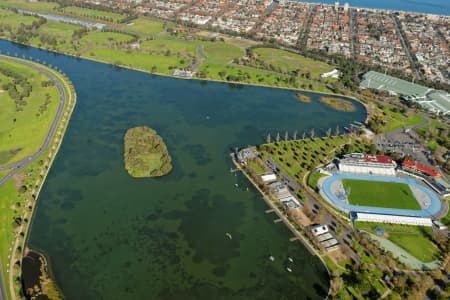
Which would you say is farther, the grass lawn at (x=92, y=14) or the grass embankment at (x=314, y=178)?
the grass lawn at (x=92, y=14)

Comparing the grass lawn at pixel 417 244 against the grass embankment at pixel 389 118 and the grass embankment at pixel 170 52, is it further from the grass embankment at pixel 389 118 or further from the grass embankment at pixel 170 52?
the grass embankment at pixel 170 52

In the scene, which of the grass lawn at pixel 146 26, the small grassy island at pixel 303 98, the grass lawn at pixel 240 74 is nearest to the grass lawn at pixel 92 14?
the grass lawn at pixel 146 26

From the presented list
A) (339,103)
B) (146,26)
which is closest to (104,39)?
(146,26)

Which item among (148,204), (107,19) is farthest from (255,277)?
(107,19)

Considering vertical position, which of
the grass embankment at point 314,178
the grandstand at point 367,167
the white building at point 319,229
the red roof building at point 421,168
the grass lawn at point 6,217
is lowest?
the grass lawn at point 6,217

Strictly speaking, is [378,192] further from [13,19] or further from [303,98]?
[13,19]

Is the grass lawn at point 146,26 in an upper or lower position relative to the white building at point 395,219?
upper
